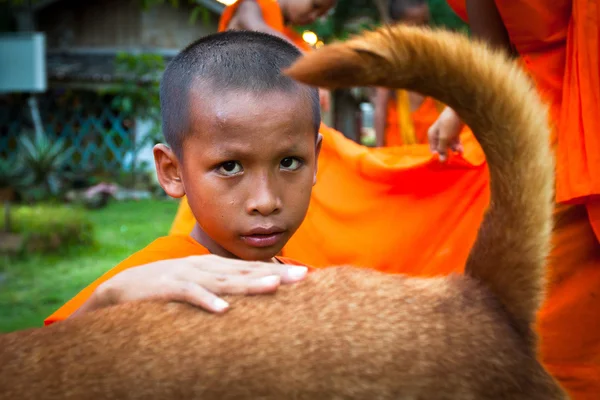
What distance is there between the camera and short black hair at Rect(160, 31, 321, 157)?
1827 millimetres

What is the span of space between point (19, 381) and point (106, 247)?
7.69 metres

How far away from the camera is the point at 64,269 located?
7.35m

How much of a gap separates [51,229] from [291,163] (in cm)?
708

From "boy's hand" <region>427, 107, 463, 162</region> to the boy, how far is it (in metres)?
0.88

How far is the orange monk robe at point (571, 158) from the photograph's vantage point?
2.28m

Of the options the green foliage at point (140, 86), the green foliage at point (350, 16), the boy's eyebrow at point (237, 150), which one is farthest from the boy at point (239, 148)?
the green foliage at point (140, 86)

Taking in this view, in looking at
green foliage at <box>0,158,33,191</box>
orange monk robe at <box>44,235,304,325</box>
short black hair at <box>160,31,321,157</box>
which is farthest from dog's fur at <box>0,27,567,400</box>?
green foliage at <box>0,158,33,191</box>

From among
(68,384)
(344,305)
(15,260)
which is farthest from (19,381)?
(15,260)

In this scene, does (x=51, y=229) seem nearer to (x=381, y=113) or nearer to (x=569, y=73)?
(x=381, y=113)

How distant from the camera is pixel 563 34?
242cm

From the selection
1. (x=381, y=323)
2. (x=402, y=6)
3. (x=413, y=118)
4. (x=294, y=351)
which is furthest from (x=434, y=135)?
(x=402, y=6)

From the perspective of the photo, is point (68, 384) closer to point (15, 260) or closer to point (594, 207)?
point (594, 207)

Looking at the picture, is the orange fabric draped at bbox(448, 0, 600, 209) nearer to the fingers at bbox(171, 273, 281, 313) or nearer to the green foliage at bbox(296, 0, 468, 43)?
the fingers at bbox(171, 273, 281, 313)

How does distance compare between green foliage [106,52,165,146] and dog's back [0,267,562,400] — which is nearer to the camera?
dog's back [0,267,562,400]
